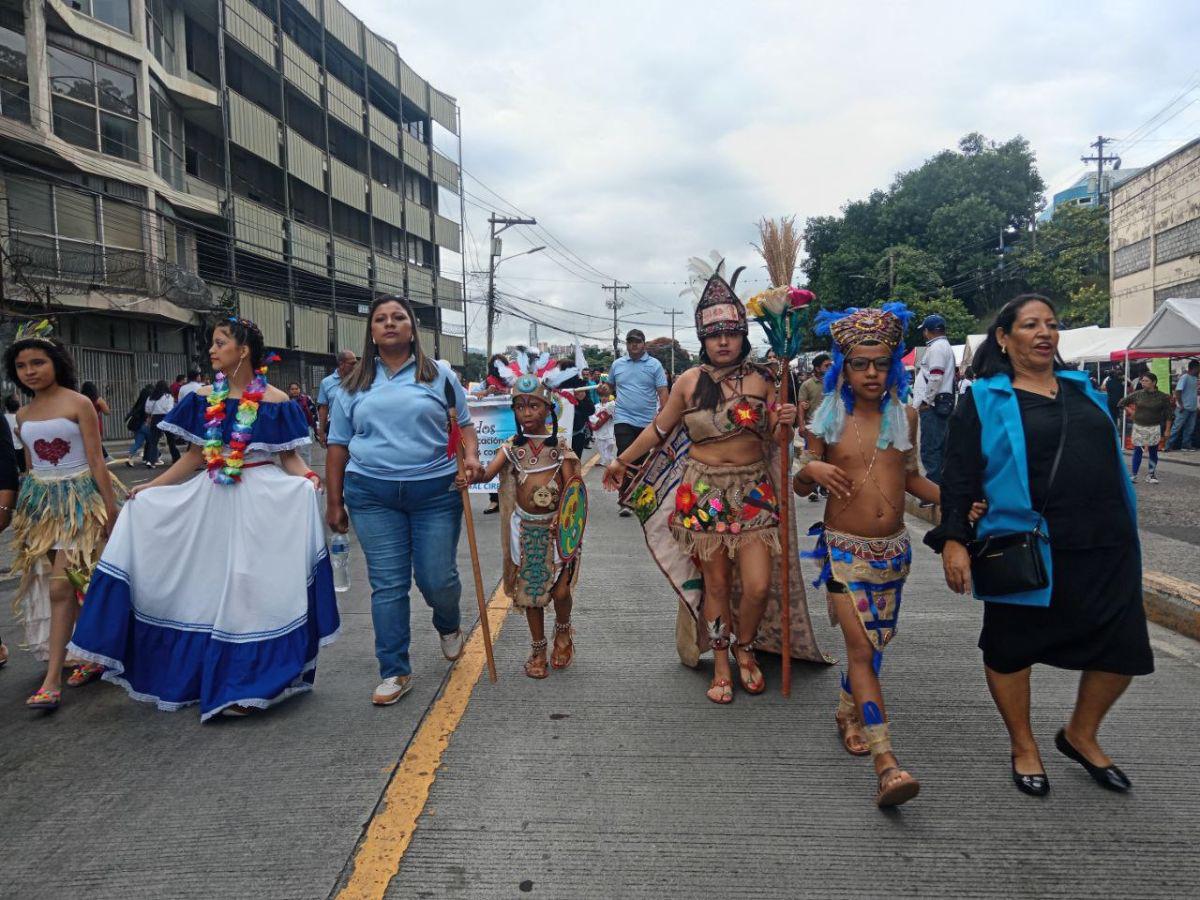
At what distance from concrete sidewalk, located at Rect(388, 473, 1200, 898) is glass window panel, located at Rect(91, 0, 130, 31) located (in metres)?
20.7

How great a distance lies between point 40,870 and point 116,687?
1.81 m

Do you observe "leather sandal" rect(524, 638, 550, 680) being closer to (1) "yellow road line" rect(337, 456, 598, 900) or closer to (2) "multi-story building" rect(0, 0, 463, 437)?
(1) "yellow road line" rect(337, 456, 598, 900)

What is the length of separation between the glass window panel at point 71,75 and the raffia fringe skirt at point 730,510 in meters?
19.5

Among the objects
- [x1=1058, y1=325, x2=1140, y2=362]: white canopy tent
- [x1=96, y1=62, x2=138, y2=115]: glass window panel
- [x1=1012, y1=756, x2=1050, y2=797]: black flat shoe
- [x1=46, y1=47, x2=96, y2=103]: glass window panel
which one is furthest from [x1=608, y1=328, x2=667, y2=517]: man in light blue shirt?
[x1=96, y1=62, x2=138, y2=115]: glass window panel

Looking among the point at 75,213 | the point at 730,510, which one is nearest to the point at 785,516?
the point at 730,510

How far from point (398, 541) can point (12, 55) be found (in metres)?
18.3

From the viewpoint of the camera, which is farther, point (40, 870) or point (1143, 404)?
point (1143, 404)

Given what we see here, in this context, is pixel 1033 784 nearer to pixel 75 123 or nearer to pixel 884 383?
pixel 884 383

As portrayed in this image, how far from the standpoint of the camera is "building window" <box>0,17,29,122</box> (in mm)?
16234

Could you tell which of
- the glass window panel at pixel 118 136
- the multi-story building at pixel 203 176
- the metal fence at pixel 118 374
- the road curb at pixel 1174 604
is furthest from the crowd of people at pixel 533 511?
the glass window panel at pixel 118 136

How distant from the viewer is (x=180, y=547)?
3.95 metres

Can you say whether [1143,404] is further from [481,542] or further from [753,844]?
[753,844]

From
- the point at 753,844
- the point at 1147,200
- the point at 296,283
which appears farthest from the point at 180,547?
the point at 1147,200

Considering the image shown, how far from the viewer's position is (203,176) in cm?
2380
